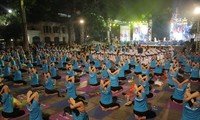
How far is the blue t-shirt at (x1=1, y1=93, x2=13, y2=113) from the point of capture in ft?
24.6

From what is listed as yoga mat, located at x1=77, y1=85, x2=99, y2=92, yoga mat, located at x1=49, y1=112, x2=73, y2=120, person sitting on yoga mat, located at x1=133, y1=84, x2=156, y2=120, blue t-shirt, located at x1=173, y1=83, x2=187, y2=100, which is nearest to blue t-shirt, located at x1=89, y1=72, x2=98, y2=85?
yoga mat, located at x1=77, y1=85, x2=99, y2=92

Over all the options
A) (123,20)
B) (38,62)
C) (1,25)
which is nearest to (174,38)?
(123,20)

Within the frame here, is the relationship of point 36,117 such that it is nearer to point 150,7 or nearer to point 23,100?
point 23,100

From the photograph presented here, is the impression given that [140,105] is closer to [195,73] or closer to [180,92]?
[180,92]

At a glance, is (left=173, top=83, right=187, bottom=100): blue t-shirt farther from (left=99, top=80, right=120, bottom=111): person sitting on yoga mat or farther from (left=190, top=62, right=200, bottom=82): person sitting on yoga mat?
(left=190, top=62, right=200, bottom=82): person sitting on yoga mat

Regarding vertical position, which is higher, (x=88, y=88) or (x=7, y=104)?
(x=7, y=104)

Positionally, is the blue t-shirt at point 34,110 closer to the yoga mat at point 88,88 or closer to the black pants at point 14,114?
the black pants at point 14,114

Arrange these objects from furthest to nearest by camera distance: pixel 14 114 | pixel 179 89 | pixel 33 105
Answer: pixel 179 89
pixel 14 114
pixel 33 105

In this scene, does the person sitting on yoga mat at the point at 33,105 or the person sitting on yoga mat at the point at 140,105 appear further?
the person sitting on yoga mat at the point at 140,105

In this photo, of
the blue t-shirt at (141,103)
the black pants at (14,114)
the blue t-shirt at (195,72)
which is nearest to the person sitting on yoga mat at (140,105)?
the blue t-shirt at (141,103)

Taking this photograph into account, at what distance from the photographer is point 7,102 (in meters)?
7.55

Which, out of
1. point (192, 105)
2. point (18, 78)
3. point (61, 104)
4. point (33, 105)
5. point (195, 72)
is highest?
point (195, 72)

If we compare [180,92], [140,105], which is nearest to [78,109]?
[140,105]

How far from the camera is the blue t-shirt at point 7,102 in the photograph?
24.6ft
